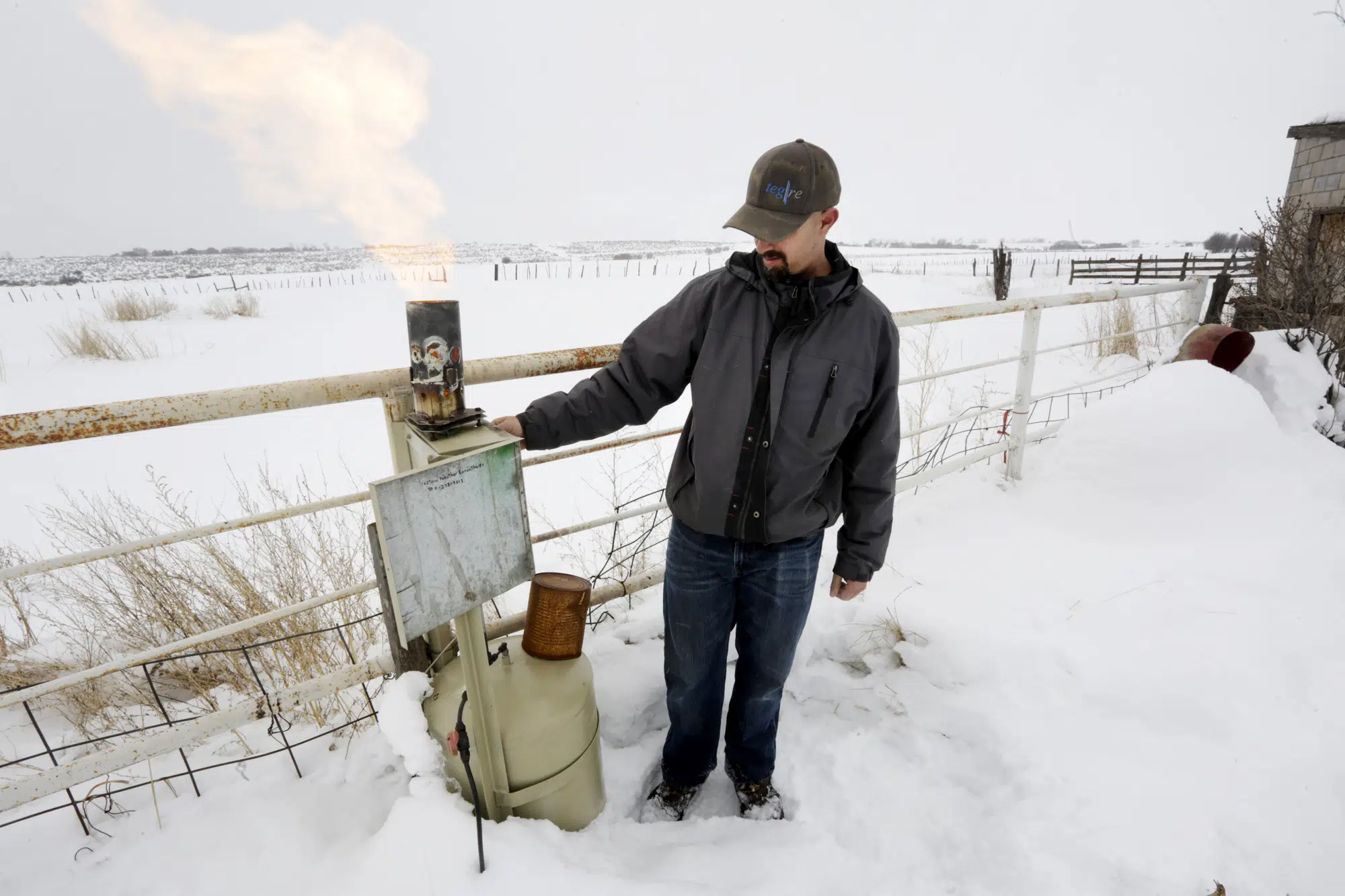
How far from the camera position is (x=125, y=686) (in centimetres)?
306

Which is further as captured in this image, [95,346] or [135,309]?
[135,309]

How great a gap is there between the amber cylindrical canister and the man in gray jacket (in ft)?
1.04

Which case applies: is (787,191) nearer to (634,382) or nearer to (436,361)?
(634,382)

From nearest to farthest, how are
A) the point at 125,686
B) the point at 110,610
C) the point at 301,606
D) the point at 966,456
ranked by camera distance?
the point at 301,606
the point at 125,686
the point at 110,610
the point at 966,456

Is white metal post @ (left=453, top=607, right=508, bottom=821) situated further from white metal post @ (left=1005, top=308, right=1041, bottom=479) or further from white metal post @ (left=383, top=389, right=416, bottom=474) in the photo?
white metal post @ (left=1005, top=308, right=1041, bottom=479)

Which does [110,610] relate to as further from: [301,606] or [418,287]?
[418,287]

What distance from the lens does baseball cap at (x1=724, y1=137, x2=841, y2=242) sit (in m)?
1.51

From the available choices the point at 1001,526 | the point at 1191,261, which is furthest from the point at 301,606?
the point at 1191,261

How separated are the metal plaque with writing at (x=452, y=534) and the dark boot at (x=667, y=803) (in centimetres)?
102

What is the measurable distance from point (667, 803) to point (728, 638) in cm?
60

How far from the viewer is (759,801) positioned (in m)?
1.96

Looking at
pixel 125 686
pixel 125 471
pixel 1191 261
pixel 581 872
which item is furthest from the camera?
pixel 1191 261

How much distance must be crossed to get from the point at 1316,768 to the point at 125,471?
9.93 metres

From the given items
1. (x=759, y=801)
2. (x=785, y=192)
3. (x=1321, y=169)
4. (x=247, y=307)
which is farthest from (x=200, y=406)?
(x=247, y=307)
